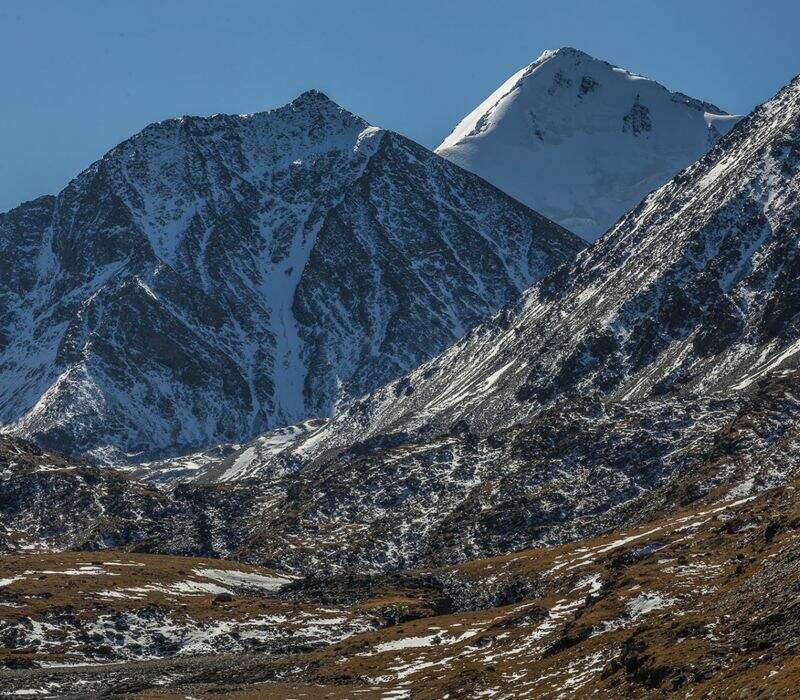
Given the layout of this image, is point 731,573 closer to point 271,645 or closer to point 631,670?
point 631,670

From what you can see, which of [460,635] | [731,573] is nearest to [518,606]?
[460,635]

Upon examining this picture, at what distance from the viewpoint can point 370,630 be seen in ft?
584

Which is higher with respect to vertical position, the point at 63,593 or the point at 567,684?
the point at 63,593

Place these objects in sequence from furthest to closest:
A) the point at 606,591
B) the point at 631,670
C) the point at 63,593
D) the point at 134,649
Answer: the point at 63,593
the point at 134,649
the point at 606,591
the point at 631,670

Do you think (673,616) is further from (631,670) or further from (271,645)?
(271,645)

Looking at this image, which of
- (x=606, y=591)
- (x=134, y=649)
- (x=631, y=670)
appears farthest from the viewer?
(x=134, y=649)

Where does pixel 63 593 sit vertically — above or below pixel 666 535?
above

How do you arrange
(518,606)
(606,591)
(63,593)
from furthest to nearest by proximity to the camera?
1. (63,593)
2. (518,606)
3. (606,591)

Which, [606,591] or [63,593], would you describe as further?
[63,593]

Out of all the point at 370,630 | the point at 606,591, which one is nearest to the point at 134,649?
the point at 370,630

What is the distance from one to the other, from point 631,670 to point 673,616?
16695mm

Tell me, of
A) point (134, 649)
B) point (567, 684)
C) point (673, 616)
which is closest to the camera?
point (567, 684)

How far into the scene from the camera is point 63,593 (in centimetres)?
19225

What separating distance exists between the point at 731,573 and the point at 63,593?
353ft
